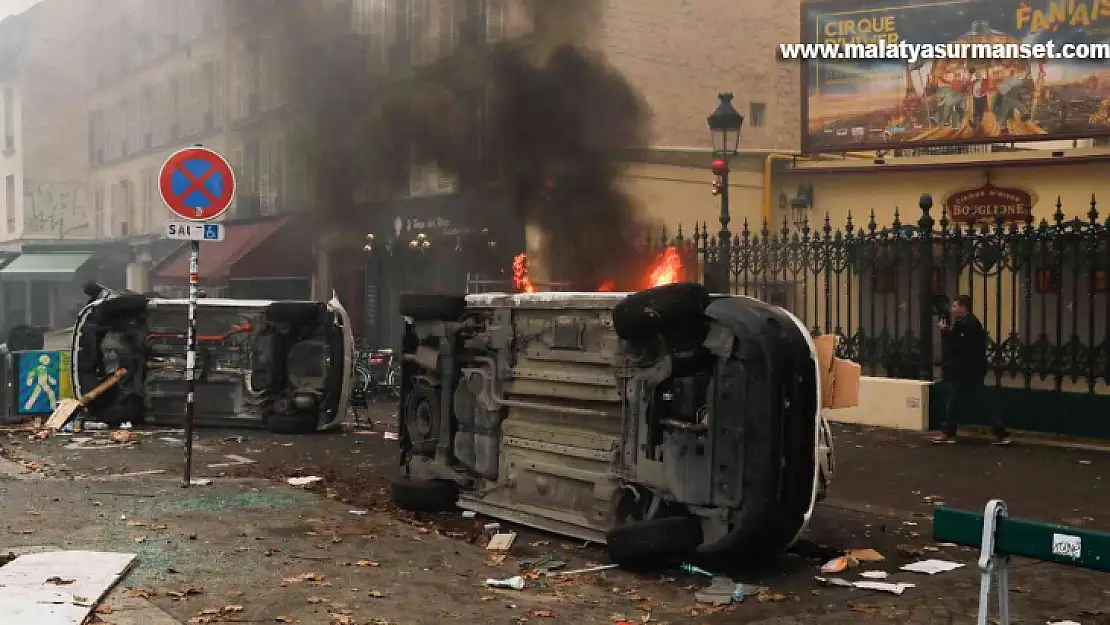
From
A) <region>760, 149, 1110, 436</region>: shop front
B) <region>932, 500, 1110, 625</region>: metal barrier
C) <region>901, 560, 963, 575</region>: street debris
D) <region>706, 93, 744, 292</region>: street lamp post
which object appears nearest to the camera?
<region>932, 500, 1110, 625</region>: metal barrier

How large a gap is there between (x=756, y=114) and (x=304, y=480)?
1522 centimetres

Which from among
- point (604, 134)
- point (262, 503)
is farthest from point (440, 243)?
point (262, 503)

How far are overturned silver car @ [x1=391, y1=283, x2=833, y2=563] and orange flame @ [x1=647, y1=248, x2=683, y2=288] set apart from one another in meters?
7.29

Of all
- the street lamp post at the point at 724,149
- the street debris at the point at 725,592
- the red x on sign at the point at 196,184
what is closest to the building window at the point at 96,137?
the street lamp post at the point at 724,149

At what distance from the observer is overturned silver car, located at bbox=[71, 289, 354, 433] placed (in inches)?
534

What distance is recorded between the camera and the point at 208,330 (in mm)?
14086

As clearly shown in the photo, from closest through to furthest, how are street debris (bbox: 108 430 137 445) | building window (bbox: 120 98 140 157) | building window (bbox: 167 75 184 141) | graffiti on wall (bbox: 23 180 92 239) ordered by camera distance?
street debris (bbox: 108 430 137 445), building window (bbox: 167 75 184 141), building window (bbox: 120 98 140 157), graffiti on wall (bbox: 23 180 92 239)

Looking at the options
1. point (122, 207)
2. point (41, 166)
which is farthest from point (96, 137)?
point (41, 166)

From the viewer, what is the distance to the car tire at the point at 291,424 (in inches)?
531

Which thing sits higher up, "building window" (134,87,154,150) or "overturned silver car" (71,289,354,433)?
"building window" (134,87,154,150)

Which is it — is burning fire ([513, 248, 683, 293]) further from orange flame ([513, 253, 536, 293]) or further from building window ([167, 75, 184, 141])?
building window ([167, 75, 184, 141])

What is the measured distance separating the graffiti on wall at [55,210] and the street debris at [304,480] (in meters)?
37.0

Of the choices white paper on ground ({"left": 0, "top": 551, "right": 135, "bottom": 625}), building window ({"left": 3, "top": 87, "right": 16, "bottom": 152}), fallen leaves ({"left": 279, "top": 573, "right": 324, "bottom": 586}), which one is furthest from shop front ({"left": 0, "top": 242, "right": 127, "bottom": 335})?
fallen leaves ({"left": 279, "top": 573, "right": 324, "bottom": 586})

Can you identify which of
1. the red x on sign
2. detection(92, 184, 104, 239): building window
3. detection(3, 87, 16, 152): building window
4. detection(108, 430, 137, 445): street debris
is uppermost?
detection(3, 87, 16, 152): building window
